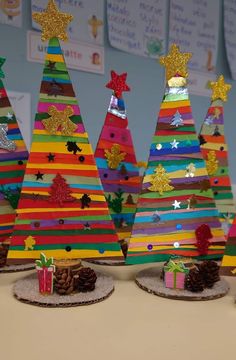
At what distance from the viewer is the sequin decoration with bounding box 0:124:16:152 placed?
2.73 ft

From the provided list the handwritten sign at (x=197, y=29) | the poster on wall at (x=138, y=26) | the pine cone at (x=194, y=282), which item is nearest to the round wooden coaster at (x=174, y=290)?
the pine cone at (x=194, y=282)

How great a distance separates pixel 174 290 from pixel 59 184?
0.30m

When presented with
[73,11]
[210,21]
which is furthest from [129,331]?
[210,21]

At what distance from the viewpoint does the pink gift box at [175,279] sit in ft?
2.39

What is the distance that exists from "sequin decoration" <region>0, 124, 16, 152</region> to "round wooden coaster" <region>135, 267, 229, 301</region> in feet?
1.28

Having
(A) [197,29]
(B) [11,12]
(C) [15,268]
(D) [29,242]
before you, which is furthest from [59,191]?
(A) [197,29]

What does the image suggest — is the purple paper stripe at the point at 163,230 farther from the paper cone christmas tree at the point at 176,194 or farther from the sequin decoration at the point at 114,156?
the sequin decoration at the point at 114,156

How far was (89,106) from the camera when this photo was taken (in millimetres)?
1368

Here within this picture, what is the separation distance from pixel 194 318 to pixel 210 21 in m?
1.41

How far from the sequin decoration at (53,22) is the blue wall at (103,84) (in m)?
0.46

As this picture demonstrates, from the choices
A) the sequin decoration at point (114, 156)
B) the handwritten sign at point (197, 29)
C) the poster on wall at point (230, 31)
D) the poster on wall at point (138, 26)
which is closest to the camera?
the sequin decoration at point (114, 156)

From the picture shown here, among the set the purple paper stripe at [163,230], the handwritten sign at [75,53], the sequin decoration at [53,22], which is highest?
the handwritten sign at [75,53]

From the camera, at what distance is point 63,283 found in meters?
0.68

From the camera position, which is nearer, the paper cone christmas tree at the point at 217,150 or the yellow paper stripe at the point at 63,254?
the yellow paper stripe at the point at 63,254
